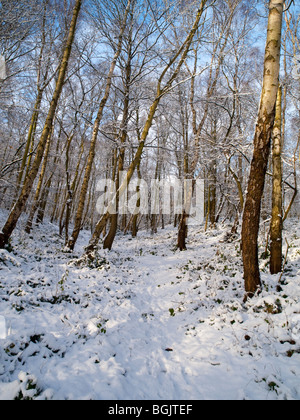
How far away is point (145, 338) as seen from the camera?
12.8ft

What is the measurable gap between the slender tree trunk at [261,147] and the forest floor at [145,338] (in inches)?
29.2

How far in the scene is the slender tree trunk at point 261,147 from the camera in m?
4.23

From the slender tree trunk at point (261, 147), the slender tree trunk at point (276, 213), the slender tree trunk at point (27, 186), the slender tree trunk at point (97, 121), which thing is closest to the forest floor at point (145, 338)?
the slender tree trunk at point (276, 213)

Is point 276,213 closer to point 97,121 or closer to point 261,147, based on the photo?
point 261,147

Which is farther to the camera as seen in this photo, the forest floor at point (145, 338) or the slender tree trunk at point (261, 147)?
the slender tree trunk at point (261, 147)

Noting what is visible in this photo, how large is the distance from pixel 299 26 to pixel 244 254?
35.6 ft

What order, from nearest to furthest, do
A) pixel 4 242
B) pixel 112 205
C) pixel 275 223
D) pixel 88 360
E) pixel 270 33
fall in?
pixel 88 360 → pixel 270 33 → pixel 275 223 → pixel 4 242 → pixel 112 205

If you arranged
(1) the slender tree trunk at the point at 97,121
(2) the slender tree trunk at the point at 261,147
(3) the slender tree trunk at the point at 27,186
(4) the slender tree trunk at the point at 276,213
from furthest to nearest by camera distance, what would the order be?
(1) the slender tree trunk at the point at 97,121
(3) the slender tree trunk at the point at 27,186
(4) the slender tree trunk at the point at 276,213
(2) the slender tree trunk at the point at 261,147

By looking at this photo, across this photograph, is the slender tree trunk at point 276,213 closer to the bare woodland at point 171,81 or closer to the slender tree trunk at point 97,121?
the bare woodland at point 171,81

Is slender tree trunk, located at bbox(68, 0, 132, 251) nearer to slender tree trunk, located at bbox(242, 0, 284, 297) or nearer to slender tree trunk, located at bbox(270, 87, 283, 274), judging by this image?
slender tree trunk, located at bbox(242, 0, 284, 297)

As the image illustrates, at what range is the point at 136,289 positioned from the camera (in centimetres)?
637

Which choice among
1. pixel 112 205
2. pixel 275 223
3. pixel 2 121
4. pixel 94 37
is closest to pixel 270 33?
pixel 275 223

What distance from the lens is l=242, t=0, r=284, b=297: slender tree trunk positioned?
4.23m
